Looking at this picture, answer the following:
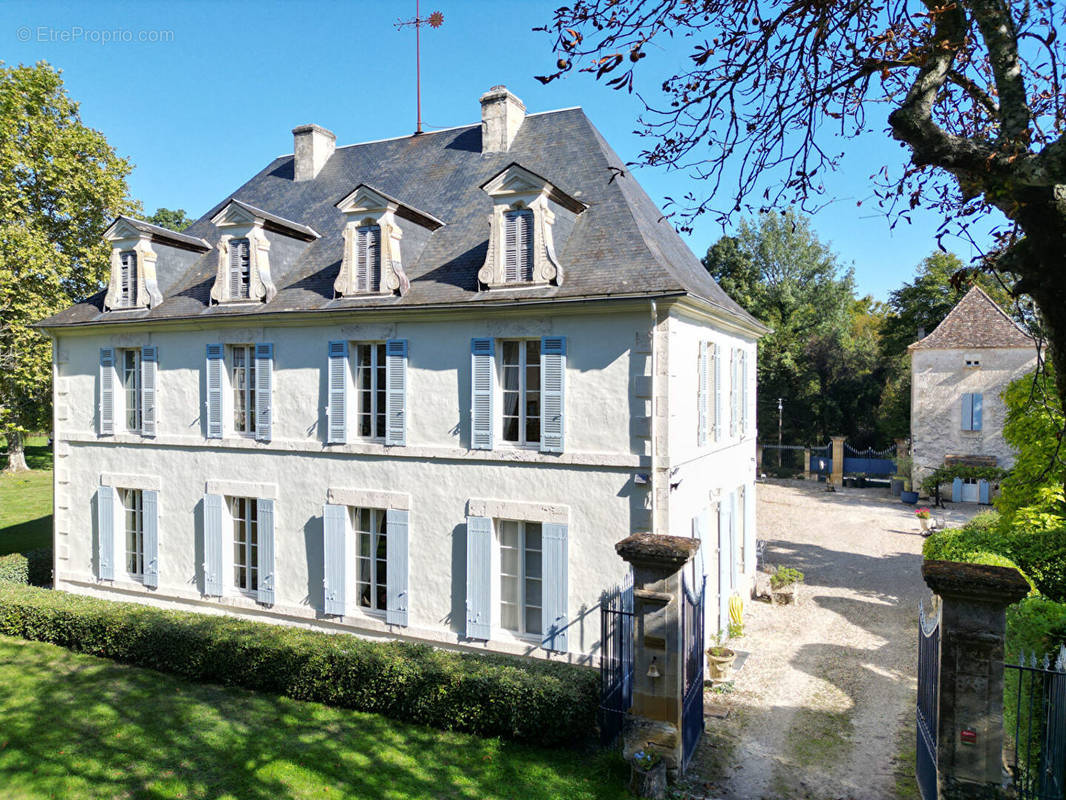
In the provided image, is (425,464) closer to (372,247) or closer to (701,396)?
(372,247)

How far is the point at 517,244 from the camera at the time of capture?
429 inches

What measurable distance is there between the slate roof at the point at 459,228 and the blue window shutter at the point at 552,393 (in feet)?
2.54

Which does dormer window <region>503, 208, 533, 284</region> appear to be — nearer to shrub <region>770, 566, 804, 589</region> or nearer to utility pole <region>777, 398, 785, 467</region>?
shrub <region>770, 566, 804, 589</region>

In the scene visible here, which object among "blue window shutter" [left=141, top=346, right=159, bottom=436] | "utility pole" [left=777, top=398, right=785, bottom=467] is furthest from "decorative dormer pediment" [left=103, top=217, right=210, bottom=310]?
"utility pole" [left=777, top=398, right=785, bottom=467]

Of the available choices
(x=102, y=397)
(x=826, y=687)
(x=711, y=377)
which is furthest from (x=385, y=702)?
(x=102, y=397)

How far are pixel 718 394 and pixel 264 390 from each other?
8.42 metres

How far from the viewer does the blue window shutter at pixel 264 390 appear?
42.0ft

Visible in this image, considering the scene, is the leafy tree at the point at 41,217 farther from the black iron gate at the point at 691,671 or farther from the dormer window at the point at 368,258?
the black iron gate at the point at 691,671

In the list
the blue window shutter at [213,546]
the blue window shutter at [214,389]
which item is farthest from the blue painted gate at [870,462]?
the blue window shutter at [214,389]

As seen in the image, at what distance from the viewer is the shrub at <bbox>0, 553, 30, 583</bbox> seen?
49.5 feet

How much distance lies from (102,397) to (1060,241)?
16.0 meters

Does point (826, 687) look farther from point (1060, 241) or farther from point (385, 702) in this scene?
point (1060, 241)

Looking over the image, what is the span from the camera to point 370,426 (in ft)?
40.1

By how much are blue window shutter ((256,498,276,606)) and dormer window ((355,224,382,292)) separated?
4.35m
